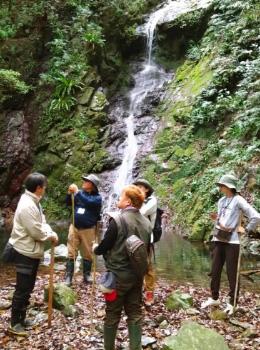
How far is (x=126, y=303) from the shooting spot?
376 cm

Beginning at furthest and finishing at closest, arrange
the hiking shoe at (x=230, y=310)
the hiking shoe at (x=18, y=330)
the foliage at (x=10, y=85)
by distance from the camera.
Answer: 1. the foliage at (x=10, y=85)
2. the hiking shoe at (x=230, y=310)
3. the hiking shoe at (x=18, y=330)

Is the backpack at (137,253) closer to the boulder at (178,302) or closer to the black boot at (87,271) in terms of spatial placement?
the boulder at (178,302)

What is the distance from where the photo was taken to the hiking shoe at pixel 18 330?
171 inches

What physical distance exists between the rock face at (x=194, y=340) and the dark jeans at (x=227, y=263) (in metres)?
1.68

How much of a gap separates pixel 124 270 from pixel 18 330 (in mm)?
1705

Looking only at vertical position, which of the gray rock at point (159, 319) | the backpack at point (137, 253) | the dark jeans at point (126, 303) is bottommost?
the gray rock at point (159, 319)

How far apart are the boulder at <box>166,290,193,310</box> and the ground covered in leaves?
10 cm

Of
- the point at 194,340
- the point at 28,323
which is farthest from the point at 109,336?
the point at 28,323

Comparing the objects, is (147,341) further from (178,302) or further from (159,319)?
(178,302)

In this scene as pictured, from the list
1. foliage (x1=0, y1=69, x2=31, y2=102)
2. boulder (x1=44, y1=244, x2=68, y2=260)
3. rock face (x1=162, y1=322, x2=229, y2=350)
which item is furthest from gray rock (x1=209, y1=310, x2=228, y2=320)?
foliage (x1=0, y1=69, x2=31, y2=102)

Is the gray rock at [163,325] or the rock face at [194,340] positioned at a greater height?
the rock face at [194,340]

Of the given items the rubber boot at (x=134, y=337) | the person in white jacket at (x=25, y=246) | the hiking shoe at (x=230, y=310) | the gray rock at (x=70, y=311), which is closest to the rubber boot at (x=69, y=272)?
the gray rock at (x=70, y=311)

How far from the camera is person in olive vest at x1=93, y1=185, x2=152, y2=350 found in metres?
3.62

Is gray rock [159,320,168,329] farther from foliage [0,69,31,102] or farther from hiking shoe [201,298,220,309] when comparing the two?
foliage [0,69,31,102]
